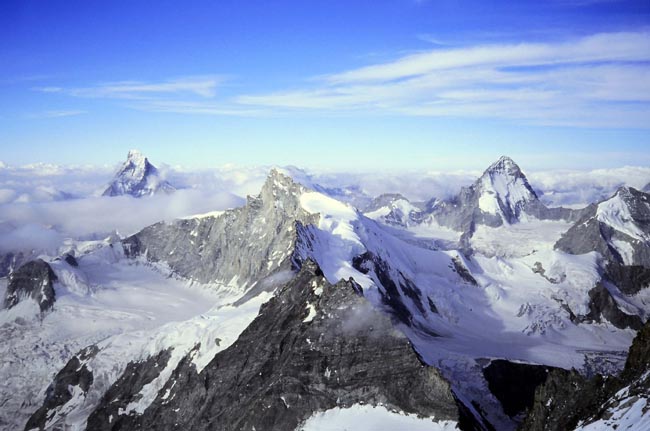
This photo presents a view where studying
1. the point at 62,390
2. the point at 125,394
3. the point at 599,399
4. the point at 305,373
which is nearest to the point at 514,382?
the point at 305,373

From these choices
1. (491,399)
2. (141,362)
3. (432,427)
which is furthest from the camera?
(141,362)

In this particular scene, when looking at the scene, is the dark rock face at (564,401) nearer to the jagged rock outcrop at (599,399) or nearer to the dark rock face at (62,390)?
the jagged rock outcrop at (599,399)

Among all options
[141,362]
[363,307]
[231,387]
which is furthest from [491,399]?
[141,362]

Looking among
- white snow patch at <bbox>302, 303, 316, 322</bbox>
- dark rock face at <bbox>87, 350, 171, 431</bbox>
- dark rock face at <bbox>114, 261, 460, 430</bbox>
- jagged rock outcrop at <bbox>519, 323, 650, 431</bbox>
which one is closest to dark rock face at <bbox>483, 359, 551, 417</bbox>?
dark rock face at <bbox>114, 261, 460, 430</bbox>

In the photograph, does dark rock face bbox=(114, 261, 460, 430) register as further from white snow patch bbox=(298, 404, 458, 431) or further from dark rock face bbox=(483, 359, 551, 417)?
dark rock face bbox=(483, 359, 551, 417)

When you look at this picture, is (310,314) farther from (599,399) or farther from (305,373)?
(599,399)

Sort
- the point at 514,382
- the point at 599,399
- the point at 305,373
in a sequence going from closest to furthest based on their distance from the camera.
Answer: the point at 599,399 → the point at 305,373 → the point at 514,382

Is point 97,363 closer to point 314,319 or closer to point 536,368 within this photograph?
point 314,319
